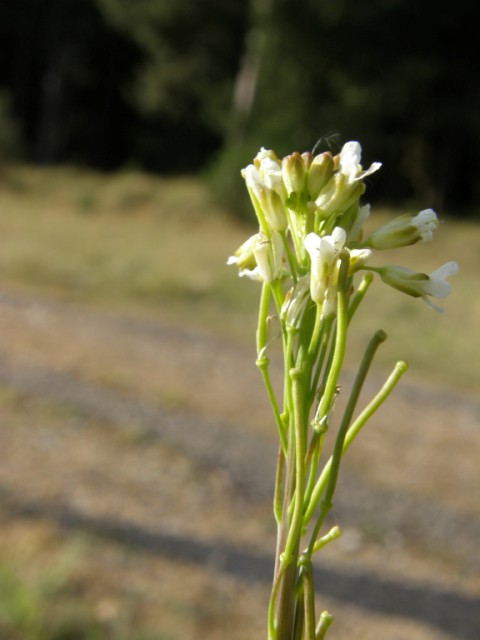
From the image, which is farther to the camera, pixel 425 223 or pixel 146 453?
pixel 146 453

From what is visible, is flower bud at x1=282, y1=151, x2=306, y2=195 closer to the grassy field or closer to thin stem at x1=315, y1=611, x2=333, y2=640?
thin stem at x1=315, y1=611, x2=333, y2=640

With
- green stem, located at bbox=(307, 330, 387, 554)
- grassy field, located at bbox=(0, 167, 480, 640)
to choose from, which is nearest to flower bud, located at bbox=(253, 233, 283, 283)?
green stem, located at bbox=(307, 330, 387, 554)

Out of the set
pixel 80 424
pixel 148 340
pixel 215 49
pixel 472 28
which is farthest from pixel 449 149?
pixel 80 424

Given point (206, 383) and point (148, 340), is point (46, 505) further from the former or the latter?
point (148, 340)

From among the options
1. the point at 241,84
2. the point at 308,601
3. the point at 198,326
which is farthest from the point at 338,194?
the point at 241,84

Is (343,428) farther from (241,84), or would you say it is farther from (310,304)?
(241,84)

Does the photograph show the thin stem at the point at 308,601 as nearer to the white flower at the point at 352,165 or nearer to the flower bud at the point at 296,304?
the flower bud at the point at 296,304
